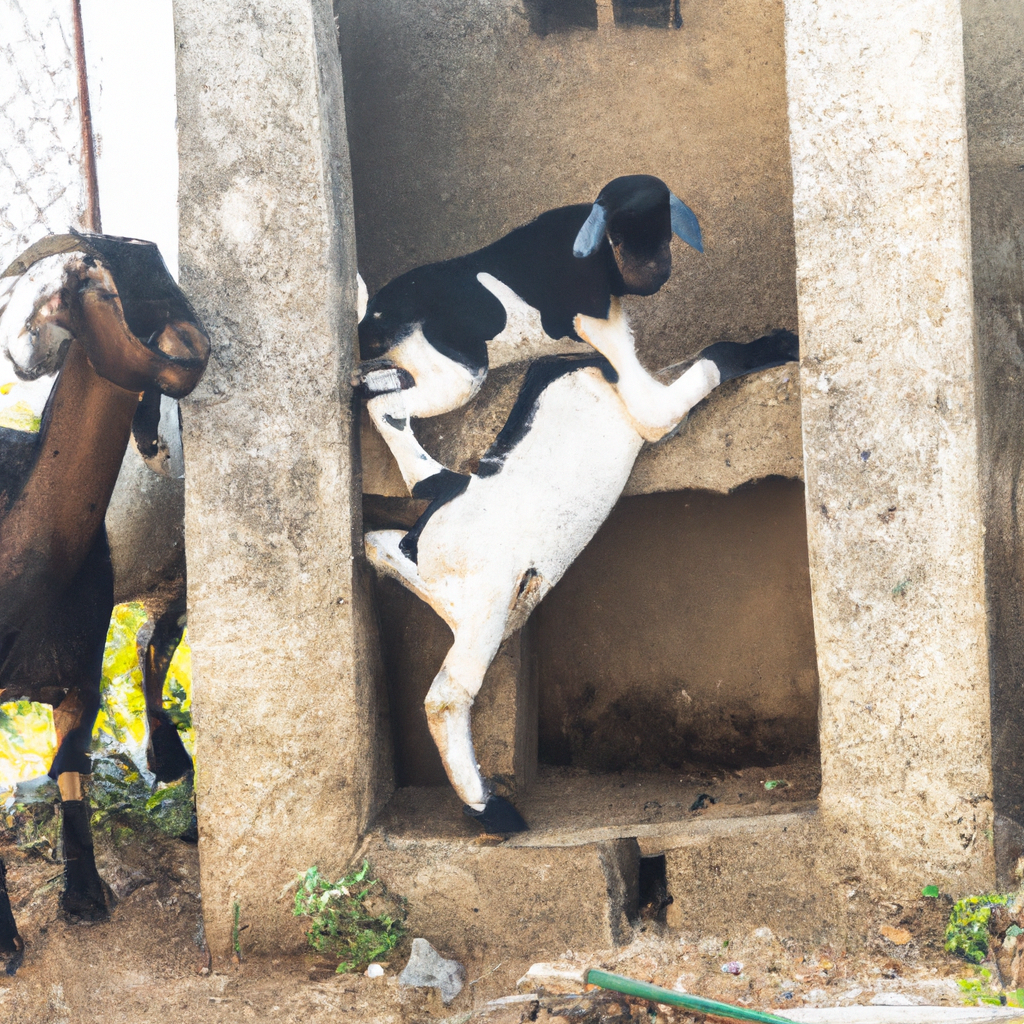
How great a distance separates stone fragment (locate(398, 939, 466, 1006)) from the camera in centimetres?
273

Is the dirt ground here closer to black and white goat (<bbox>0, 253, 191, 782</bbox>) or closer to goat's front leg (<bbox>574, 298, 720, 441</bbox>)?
black and white goat (<bbox>0, 253, 191, 782</bbox>)

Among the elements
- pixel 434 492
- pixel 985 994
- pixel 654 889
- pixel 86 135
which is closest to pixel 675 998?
pixel 654 889

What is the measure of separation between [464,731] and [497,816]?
0.92 feet

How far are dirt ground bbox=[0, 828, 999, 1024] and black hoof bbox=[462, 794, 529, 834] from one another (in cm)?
38

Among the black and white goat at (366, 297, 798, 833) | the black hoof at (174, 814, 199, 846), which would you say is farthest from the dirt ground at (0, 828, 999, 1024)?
the black and white goat at (366, 297, 798, 833)

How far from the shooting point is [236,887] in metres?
2.94

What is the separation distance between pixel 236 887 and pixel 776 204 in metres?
2.84

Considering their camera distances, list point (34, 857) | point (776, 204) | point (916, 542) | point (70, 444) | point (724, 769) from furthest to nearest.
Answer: point (34, 857) < point (724, 769) < point (776, 204) < point (70, 444) < point (916, 542)

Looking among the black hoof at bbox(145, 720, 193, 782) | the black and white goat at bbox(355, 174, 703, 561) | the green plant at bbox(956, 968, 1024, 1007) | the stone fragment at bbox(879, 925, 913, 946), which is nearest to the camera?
the green plant at bbox(956, 968, 1024, 1007)

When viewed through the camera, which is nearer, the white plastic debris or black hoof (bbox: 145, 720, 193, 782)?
the white plastic debris

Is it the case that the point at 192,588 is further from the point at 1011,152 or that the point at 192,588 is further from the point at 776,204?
the point at 1011,152

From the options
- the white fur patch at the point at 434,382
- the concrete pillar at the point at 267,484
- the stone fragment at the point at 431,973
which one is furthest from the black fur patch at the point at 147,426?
the stone fragment at the point at 431,973

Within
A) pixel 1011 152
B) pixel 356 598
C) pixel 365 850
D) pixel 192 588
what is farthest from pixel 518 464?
pixel 1011 152

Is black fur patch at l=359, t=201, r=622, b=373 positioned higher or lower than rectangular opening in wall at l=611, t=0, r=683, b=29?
lower
